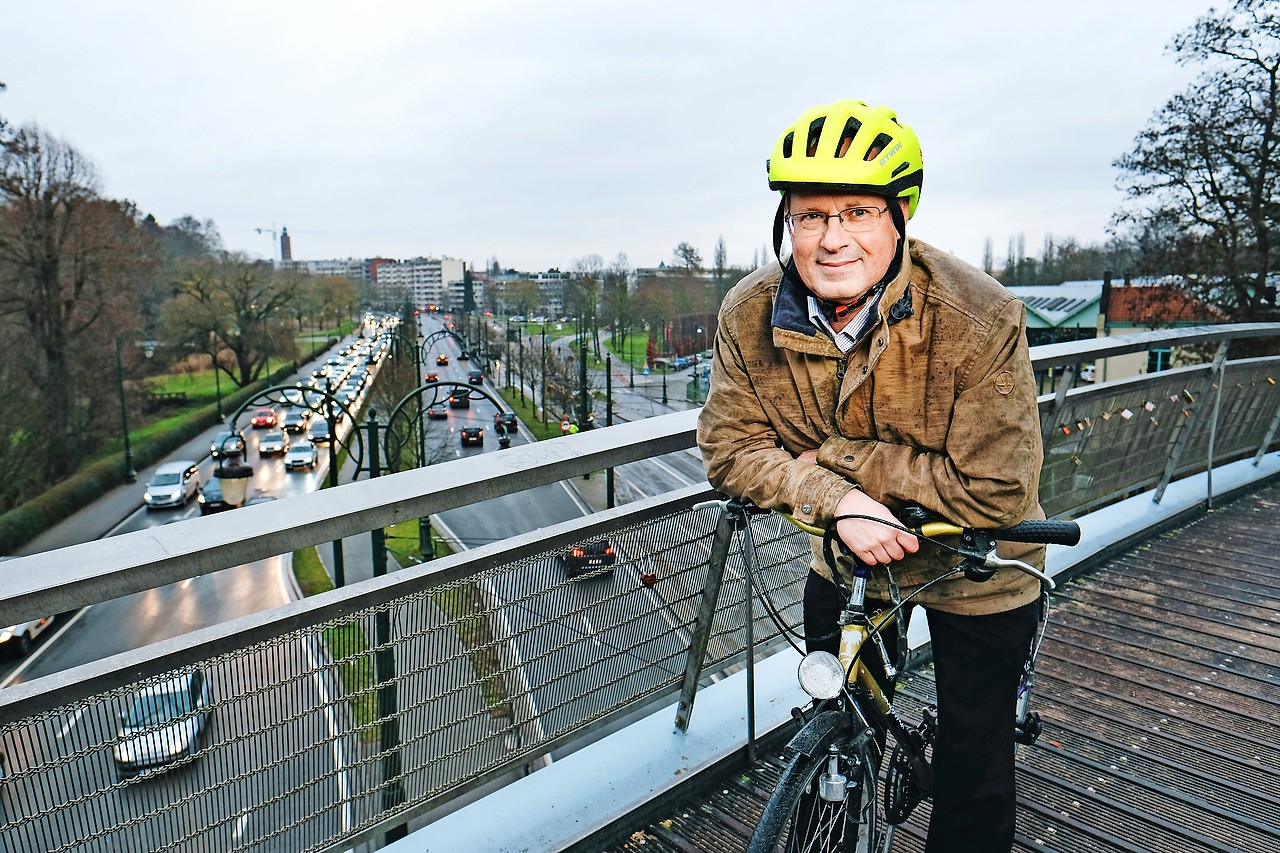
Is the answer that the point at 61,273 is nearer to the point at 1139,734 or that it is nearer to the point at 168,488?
the point at 168,488

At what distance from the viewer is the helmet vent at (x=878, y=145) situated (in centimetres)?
197

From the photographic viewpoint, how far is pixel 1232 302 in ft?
76.8

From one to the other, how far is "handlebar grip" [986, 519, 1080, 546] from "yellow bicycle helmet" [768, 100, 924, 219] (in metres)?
0.82

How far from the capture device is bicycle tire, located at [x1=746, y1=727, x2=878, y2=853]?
75.7 inches

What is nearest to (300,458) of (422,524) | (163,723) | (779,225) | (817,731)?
(422,524)

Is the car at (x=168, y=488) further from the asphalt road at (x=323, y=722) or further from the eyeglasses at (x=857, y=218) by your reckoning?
the eyeglasses at (x=857, y=218)

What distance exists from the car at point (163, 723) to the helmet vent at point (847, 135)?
185 centimetres

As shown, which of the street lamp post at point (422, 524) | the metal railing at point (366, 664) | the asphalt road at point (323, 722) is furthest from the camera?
the street lamp post at point (422, 524)

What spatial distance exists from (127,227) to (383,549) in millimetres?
48462

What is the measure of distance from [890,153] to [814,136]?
18 cm

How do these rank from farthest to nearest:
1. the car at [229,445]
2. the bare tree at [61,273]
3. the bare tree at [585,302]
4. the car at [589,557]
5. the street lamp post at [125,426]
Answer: the bare tree at [585,302] < the street lamp post at [125,426] < the bare tree at [61,273] < the car at [229,445] < the car at [589,557]

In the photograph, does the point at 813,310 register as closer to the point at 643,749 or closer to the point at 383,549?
the point at 643,749

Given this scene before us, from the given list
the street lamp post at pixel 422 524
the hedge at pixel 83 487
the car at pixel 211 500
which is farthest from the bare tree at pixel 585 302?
the street lamp post at pixel 422 524

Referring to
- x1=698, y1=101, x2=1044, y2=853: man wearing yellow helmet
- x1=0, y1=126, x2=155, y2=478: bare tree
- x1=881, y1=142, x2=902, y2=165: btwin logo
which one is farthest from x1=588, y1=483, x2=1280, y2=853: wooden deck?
x1=0, y1=126, x2=155, y2=478: bare tree
